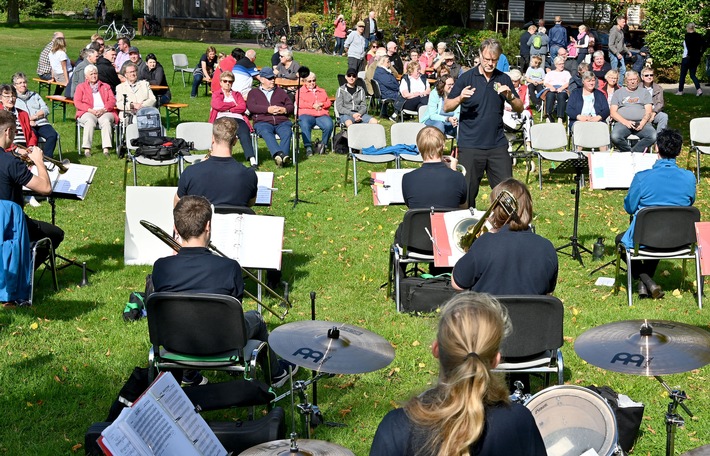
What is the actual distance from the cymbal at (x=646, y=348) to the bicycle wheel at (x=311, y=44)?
31.7m

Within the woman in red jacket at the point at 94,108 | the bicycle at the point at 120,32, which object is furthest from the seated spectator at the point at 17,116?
the bicycle at the point at 120,32

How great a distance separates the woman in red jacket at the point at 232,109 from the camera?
14781mm

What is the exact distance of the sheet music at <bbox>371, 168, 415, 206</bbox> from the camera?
9977 millimetres

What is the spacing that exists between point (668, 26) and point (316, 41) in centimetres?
1426

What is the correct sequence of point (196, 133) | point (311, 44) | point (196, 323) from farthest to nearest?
point (311, 44)
point (196, 133)
point (196, 323)

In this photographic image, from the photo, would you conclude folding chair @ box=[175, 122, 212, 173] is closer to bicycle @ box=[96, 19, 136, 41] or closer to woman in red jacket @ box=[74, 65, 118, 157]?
woman in red jacket @ box=[74, 65, 118, 157]

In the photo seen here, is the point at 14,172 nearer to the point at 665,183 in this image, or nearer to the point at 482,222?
the point at 482,222

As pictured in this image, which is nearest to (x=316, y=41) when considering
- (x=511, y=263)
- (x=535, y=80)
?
(x=535, y=80)

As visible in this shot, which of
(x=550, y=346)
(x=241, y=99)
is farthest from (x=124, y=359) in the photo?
(x=241, y=99)

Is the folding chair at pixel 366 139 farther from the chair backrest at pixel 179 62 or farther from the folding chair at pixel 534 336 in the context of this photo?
the chair backrest at pixel 179 62

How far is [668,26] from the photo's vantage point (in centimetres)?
2539

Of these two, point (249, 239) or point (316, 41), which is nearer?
point (249, 239)

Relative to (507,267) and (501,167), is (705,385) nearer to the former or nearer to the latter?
(507,267)

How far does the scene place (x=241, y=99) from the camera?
49.2 feet
